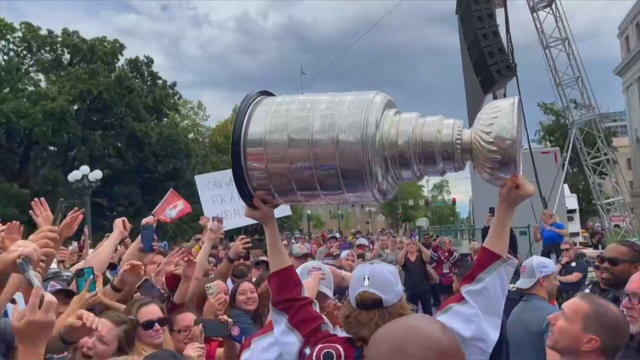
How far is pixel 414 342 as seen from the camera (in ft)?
6.10

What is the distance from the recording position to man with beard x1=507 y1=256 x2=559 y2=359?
4.69m

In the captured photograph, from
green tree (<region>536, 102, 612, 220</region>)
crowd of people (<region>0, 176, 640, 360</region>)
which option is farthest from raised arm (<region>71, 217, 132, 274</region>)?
green tree (<region>536, 102, 612, 220</region>)

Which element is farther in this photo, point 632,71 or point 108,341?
point 632,71

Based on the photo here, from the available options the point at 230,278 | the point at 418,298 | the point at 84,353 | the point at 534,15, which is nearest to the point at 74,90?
the point at 534,15

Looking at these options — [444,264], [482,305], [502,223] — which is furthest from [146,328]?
[444,264]

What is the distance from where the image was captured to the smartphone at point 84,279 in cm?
469

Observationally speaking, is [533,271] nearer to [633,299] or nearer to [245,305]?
[633,299]

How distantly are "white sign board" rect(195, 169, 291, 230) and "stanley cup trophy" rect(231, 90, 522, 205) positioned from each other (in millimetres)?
7147

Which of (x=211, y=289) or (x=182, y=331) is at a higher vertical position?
(x=211, y=289)

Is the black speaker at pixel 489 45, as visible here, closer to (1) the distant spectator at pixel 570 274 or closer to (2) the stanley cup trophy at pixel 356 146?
(1) the distant spectator at pixel 570 274

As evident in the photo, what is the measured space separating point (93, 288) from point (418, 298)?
853 centimetres

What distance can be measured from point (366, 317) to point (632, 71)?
62.6 metres

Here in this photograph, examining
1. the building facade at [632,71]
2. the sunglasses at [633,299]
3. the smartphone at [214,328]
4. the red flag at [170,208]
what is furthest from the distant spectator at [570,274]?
the building facade at [632,71]

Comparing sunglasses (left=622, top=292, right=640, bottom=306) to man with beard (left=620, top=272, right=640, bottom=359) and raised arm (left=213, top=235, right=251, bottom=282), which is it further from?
raised arm (left=213, top=235, right=251, bottom=282)
